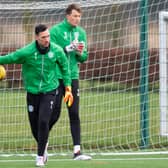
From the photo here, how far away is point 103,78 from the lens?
12.4 metres

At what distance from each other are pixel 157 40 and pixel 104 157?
2891 millimetres

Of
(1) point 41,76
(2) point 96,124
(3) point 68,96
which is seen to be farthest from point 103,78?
(1) point 41,76

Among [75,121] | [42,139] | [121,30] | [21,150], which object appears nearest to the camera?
[42,139]

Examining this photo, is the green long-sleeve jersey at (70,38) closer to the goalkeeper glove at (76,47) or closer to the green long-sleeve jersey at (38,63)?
the goalkeeper glove at (76,47)

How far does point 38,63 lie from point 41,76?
15 centimetres

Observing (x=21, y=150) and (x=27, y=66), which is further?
(x=21, y=150)

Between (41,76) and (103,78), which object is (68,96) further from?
(103,78)

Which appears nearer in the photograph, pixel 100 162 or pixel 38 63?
pixel 38 63

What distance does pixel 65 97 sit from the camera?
883cm

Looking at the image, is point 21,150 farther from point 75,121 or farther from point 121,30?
point 121,30

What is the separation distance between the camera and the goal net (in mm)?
11078

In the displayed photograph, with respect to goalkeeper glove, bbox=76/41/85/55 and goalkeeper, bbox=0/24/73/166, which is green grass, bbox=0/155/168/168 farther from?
goalkeeper glove, bbox=76/41/85/55

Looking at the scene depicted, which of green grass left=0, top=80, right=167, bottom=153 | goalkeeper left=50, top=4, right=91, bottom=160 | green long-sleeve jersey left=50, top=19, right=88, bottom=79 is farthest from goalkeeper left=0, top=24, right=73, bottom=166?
green grass left=0, top=80, right=167, bottom=153

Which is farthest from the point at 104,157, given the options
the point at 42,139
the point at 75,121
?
the point at 42,139
